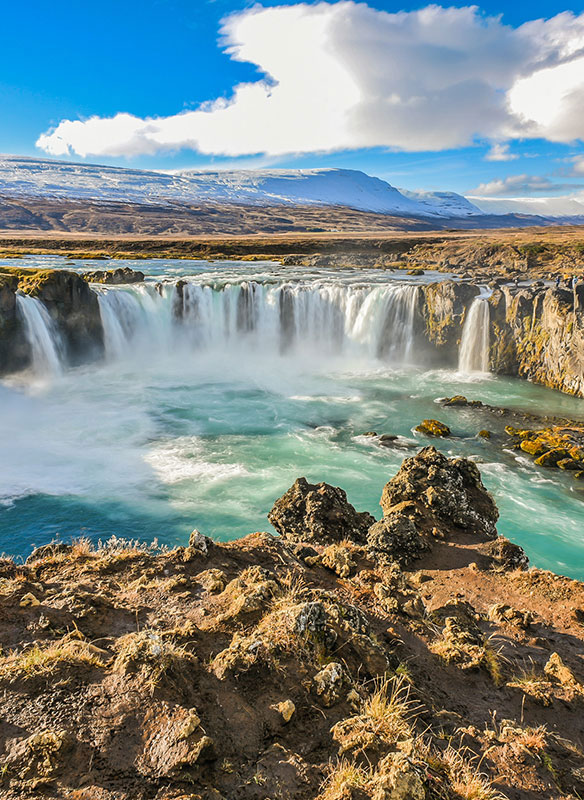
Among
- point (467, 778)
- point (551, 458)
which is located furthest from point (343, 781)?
point (551, 458)

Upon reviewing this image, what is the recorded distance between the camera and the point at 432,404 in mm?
23453

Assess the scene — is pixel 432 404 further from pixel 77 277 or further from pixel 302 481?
pixel 77 277

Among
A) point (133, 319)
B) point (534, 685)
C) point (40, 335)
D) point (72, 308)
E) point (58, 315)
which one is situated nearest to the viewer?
point (534, 685)

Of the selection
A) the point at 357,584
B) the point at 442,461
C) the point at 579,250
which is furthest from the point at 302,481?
the point at 579,250

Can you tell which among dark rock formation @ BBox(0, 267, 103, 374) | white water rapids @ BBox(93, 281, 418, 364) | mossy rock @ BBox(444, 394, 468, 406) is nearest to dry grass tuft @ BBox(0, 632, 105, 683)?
mossy rock @ BBox(444, 394, 468, 406)

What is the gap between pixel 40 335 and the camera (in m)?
26.8

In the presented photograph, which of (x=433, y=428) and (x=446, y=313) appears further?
(x=446, y=313)

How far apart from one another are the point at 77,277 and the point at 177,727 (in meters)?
29.5

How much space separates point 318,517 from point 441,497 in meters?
2.56

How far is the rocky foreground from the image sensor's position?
3252 millimetres

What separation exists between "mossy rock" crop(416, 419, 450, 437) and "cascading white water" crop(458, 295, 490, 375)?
10.9m

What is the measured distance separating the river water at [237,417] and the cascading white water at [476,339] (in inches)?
10.4

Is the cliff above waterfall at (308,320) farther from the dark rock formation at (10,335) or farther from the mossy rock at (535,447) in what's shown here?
the mossy rock at (535,447)

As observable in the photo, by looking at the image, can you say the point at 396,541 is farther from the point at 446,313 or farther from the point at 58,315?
the point at 58,315
